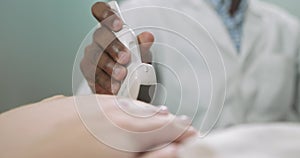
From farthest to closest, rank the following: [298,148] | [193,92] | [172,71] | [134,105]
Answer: [172,71] < [193,92] < [134,105] < [298,148]

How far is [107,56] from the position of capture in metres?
0.53

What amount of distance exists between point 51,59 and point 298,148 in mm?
835

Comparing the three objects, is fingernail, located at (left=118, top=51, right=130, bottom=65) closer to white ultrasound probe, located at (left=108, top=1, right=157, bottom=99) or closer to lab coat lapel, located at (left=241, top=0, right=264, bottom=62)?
white ultrasound probe, located at (left=108, top=1, right=157, bottom=99)

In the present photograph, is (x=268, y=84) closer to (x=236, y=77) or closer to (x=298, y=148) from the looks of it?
(x=236, y=77)

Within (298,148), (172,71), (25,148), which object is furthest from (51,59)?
(298,148)

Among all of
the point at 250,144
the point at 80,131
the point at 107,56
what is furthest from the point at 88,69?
the point at 250,144

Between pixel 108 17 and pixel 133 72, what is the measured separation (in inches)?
4.3

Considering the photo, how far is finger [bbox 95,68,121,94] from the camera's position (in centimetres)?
47

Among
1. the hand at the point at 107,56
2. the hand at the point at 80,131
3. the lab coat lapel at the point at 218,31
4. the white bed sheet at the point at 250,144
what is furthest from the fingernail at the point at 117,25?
the lab coat lapel at the point at 218,31

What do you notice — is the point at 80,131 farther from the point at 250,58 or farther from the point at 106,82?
the point at 250,58

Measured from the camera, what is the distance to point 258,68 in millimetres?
918

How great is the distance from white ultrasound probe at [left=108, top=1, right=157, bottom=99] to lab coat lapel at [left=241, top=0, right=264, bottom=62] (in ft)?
1.52

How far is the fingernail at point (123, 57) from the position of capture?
0.45 metres

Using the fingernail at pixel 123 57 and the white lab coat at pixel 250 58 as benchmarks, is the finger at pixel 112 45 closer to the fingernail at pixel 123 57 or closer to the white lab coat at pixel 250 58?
the fingernail at pixel 123 57
